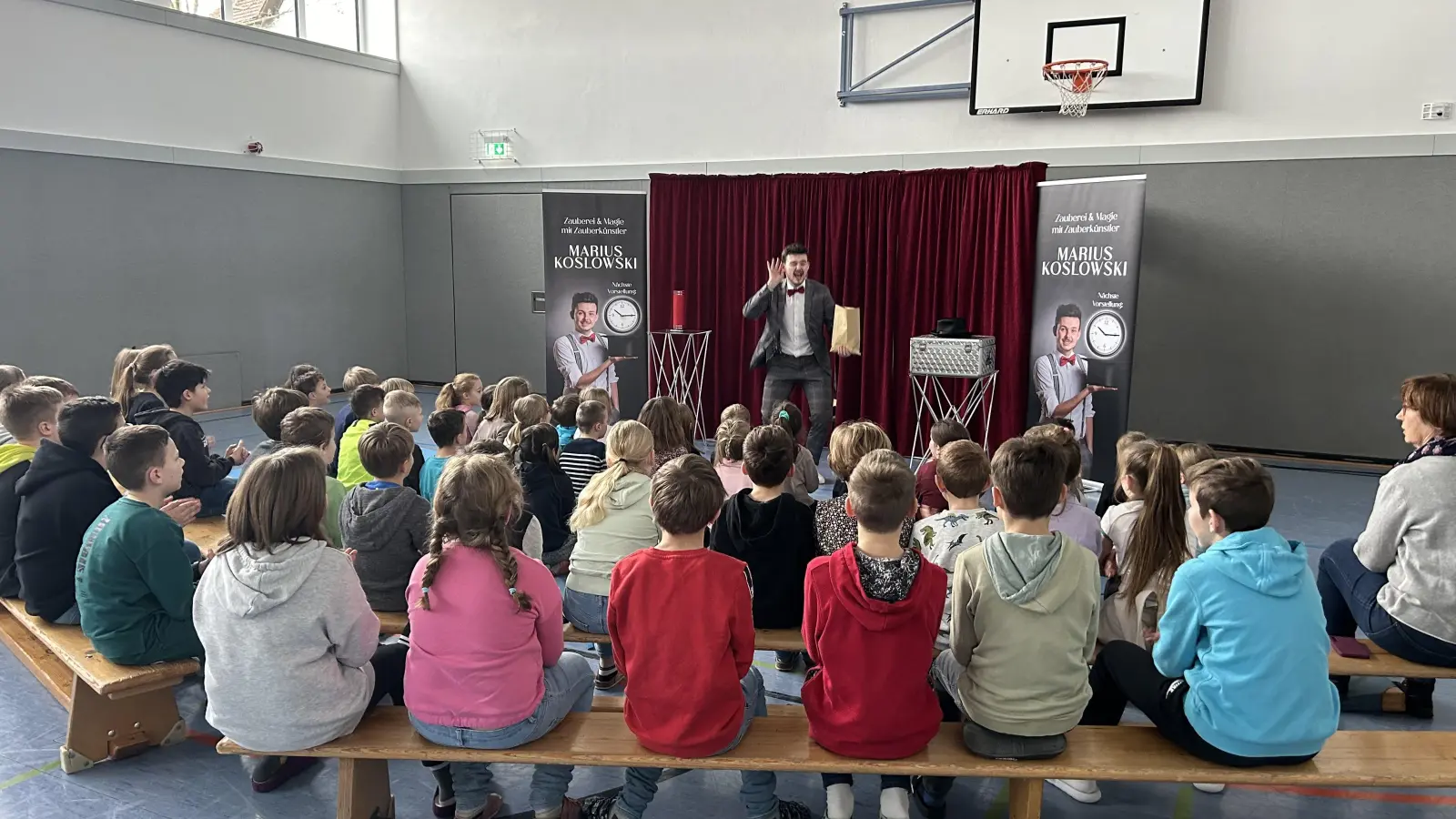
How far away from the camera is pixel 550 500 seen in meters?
3.63

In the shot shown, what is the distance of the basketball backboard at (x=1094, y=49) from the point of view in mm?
6664

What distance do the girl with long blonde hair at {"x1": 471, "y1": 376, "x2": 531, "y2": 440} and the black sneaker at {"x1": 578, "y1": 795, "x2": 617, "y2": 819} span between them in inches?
86.6

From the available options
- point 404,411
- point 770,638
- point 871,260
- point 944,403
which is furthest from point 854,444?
point 871,260

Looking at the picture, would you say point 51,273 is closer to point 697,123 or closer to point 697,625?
point 697,123

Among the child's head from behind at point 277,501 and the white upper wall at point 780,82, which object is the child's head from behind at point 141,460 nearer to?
the child's head from behind at point 277,501

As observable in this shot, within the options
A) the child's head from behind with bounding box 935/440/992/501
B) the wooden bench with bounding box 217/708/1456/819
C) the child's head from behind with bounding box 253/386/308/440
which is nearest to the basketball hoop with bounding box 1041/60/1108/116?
the child's head from behind with bounding box 935/440/992/501

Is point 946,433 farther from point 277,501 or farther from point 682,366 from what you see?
point 682,366

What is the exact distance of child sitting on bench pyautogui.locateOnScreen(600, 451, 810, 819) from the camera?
2.16 m

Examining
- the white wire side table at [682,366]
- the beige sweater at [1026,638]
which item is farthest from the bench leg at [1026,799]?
the white wire side table at [682,366]

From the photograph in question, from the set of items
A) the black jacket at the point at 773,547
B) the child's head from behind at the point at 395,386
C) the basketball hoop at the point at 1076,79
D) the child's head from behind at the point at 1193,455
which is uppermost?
the basketball hoop at the point at 1076,79

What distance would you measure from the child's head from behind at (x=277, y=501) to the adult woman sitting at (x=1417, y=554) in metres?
2.78

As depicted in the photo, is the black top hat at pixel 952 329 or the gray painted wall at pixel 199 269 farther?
the gray painted wall at pixel 199 269

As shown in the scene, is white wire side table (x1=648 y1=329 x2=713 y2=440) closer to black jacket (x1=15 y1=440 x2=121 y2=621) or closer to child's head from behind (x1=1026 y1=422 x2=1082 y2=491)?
child's head from behind (x1=1026 y1=422 x2=1082 y2=491)

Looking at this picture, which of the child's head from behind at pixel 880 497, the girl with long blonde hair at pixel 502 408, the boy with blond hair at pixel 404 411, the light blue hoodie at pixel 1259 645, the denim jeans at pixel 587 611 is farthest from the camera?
the girl with long blonde hair at pixel 502 408
